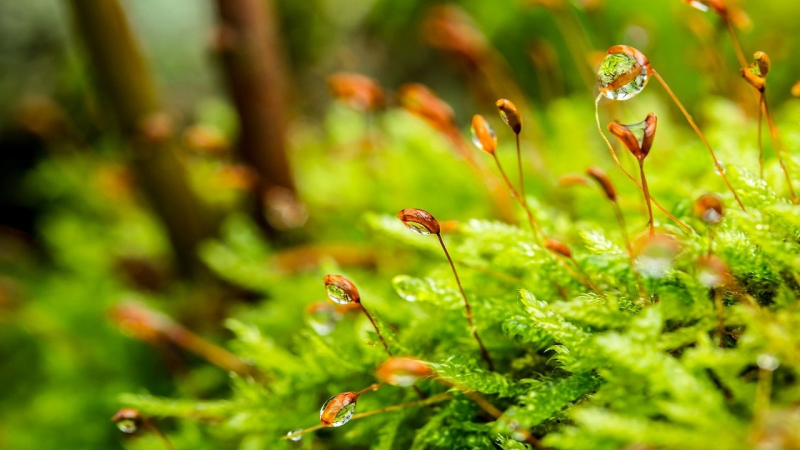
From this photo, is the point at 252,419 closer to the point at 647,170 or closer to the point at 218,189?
Result: the point at 647,170

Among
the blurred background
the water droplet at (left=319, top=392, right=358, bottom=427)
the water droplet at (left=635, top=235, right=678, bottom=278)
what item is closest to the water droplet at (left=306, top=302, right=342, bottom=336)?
the water droplet at (left=319, top=392, right=358, bottom=427)

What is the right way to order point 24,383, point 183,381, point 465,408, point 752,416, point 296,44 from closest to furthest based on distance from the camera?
point 752,416 → point 465,408 → point 183,381 → point 24,383 → point 296,44

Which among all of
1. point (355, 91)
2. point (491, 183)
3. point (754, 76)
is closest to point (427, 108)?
point (355, 91)

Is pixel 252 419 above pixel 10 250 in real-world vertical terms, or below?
above

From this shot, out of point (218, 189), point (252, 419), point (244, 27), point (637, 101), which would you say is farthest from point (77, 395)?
point (637, 101)

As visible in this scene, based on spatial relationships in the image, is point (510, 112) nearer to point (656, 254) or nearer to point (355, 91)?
point (656, 254)

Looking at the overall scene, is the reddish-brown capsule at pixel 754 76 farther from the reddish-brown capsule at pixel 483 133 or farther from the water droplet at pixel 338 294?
the water droplet at pixel 338 294

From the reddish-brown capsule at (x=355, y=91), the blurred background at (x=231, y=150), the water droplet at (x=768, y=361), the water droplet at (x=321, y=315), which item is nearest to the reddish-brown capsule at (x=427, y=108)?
the blurred background at (x=231, y=150)

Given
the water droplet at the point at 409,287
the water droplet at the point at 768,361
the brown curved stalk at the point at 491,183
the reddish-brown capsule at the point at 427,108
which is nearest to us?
the water droplet at the point at 768,361
